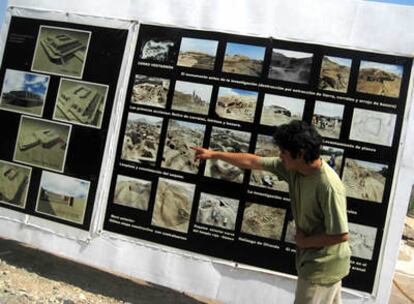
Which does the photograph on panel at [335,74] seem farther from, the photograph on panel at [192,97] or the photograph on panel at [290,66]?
the photograph on panel at [192,97]

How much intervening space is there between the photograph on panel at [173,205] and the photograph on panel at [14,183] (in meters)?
1.48

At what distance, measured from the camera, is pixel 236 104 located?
4.88 m

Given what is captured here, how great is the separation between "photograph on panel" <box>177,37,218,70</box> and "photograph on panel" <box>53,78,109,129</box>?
0.82m

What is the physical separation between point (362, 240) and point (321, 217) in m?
1.50

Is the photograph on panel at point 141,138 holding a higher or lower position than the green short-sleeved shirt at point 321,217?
higher

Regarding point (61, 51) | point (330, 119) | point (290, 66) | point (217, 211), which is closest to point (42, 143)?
point (61, 51)

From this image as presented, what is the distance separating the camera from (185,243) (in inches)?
198

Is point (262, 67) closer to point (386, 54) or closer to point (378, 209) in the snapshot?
point (386, 54)

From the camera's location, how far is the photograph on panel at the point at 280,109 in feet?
15.5

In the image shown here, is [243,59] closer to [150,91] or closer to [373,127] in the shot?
[150,91]

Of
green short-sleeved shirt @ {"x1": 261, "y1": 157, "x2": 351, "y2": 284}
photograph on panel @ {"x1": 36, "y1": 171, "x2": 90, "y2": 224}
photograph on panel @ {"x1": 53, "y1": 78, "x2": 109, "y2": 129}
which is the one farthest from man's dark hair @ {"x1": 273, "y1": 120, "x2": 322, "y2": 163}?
photograph on panel @ {"x1": 36, "y1": 171, "x2": 90, "y2": 224}

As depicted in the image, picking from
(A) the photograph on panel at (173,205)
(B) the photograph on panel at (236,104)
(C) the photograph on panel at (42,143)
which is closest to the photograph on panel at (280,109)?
(B) the photograph on panel at (236,104)

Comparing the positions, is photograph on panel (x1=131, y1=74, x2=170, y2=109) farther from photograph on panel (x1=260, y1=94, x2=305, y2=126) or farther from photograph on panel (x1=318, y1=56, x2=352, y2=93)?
photograph on panel (x1=318, y1=56, x2=352, y2=93)

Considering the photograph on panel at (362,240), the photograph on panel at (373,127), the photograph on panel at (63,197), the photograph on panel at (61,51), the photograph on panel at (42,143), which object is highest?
the photograph on panel at (61,51)
